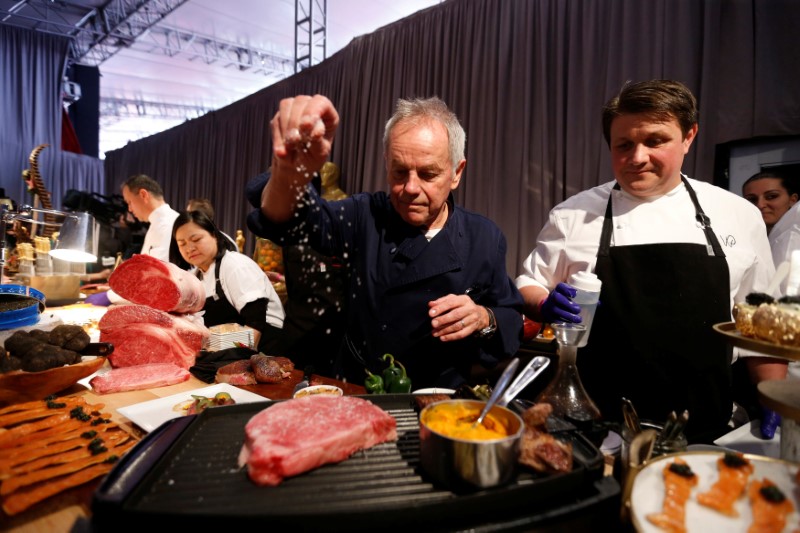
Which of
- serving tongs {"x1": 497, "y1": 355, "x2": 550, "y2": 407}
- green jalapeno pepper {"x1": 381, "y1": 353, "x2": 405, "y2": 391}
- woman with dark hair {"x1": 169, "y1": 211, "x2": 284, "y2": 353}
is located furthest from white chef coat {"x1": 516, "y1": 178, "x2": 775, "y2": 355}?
woman with dark hair {"x1": 169, "y1": 211, "x2": 284, "y2": 353}

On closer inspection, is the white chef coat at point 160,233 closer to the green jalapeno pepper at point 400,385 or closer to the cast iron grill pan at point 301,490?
the green jalapeno pepper at point 400,385

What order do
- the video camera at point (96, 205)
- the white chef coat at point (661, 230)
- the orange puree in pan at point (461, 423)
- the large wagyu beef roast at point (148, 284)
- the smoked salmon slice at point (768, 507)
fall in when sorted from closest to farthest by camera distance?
the smoked salmon slice at point (768, 507)
the orange puree in pan at point (461, 423)
the white chef coat at point (661, 230)
the large wagyu beef roast at point (148, 284)
the video camera at point (96, 205)

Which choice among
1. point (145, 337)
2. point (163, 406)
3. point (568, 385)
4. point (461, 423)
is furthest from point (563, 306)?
point (145, 337)

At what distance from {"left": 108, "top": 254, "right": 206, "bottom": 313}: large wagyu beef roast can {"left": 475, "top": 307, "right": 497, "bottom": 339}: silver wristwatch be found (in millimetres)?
1671

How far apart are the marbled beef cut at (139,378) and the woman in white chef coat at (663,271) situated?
1.64 m

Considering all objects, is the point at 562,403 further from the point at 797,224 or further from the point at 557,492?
the point at 797,224

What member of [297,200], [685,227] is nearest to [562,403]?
[297,200]

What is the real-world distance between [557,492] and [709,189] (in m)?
1.96

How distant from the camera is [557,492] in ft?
2.86

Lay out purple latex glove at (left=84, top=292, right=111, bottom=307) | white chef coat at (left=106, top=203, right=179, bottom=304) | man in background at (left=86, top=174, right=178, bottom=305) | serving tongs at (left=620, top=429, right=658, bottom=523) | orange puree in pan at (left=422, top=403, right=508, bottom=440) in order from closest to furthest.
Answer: serving tongs at (left=620, top=429, right=658, bottom=523), orange puree in pan at (left=422, top=403, right=508, bottom=440), purple latex glove at (left=84, top=292, right=111, bottom=307), white chef coat at (left=106, top=203, right=179, bottom=304), man in background at (left=86, top=174, right=178, bottom=305)

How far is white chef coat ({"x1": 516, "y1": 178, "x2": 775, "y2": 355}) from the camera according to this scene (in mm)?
1999

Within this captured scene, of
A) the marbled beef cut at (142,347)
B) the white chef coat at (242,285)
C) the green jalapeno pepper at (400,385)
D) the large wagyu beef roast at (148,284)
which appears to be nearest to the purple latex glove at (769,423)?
the green jalapeno pepper at (400,385)

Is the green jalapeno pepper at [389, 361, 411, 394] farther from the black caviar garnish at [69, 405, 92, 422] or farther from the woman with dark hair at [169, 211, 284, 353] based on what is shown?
the woman with dark hair at [169, 211, 284, 353]

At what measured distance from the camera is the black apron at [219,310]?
3428 millimetres
